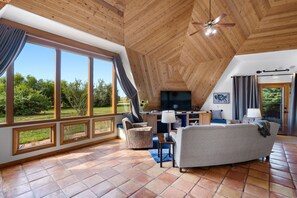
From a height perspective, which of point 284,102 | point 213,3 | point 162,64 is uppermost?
point 213,3

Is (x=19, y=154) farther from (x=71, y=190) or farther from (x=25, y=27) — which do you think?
(x=25, y=27)

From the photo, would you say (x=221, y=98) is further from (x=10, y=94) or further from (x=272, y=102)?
(x=10, y=94)

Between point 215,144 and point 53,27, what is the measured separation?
4.14 m

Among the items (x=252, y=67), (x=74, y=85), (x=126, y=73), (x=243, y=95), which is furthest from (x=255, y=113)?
(x=74, y=85)

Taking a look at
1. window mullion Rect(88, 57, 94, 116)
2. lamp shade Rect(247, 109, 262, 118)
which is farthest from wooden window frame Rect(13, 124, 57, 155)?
lamp shade Rect(247, 109, 262, 118)

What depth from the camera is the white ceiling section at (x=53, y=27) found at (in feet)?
9.47

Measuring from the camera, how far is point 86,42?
4.34 metres

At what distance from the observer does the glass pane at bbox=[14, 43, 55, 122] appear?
343 centimetres

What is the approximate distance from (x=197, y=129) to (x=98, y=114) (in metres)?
3.29

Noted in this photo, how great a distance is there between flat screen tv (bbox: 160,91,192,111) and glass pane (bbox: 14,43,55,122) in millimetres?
3823

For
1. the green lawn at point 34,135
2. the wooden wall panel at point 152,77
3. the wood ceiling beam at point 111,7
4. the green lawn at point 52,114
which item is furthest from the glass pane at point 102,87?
the wood ceiling beam at point 111,7

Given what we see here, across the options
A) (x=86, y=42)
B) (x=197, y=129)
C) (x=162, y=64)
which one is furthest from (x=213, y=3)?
(x=86, y=42)

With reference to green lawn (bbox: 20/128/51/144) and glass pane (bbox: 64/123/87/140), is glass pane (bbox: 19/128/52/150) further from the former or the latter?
glass pane (bbox: 64/123/87/140)

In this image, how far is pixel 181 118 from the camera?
6.59 m
